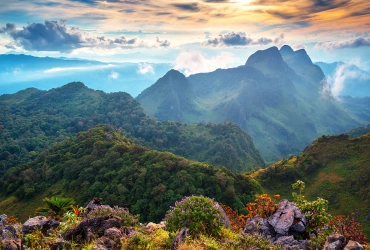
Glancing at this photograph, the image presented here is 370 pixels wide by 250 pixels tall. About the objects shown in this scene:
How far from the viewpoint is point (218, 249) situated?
31.6ft

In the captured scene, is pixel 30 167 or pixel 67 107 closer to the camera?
pixel 30 167

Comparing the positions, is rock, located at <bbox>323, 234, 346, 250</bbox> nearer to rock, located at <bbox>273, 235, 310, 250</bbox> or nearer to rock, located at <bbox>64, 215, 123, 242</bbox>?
rock, located at <bbox>273, 235, 310, 250</bbox>

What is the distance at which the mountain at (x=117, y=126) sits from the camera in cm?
11719

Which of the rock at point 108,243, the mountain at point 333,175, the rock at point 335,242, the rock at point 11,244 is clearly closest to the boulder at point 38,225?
the rock at point 11,244

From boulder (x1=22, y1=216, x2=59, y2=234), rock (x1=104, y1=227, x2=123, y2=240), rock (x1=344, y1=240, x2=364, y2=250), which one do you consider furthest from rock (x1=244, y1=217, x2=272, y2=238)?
boulder (x1=22, y1=216, x2=59, y2=234)

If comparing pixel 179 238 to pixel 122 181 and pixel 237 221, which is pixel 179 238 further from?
pixel 122 181

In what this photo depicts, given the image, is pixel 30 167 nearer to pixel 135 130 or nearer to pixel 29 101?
pixel 135 130

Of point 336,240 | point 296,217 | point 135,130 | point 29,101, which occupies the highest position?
point 336,240

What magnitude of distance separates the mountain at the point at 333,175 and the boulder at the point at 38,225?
200 feet

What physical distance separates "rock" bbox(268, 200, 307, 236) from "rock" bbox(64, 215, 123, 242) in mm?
7683

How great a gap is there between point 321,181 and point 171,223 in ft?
225

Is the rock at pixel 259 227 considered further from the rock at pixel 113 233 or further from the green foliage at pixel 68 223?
the green foliage at pixel 68 223

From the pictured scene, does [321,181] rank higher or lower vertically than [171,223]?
lower

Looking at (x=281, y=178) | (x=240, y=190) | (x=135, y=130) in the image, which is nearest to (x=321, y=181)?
(x=281, y=178)
